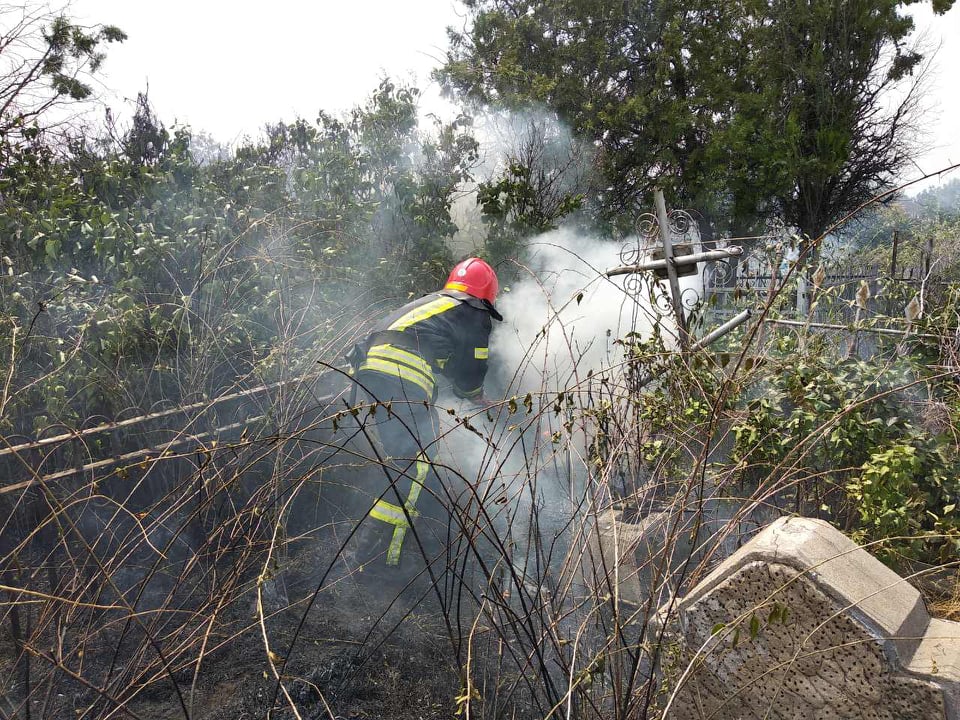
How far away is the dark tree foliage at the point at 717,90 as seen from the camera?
14445 millimetres

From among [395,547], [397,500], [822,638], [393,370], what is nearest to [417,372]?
[393,370]

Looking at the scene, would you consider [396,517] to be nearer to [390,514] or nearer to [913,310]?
[390,514]

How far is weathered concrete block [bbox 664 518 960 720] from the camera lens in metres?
2.44

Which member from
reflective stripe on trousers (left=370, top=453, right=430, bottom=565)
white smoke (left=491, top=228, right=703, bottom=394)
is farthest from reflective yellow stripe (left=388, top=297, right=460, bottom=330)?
white smoke (left=491, top=228, right=703, bottom=394)

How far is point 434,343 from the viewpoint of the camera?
500cm

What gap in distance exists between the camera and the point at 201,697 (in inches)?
131

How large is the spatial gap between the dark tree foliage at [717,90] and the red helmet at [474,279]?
9661mm

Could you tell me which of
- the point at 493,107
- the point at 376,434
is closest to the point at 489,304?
the point at 376,434

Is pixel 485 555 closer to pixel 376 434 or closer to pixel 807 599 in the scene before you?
pixel 376 434

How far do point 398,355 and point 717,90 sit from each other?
13379 millimetres

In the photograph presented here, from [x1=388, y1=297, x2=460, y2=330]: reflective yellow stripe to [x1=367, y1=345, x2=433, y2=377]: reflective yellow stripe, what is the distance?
0.20m

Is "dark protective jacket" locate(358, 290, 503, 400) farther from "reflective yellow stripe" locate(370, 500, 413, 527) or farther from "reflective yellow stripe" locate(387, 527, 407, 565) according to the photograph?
"reflective yellow stripe" locate(387, 527, 407, 565)

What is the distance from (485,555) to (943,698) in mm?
2891

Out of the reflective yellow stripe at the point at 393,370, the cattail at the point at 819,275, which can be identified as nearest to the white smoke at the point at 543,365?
the reflective yellow stripe at the point at 393,370
